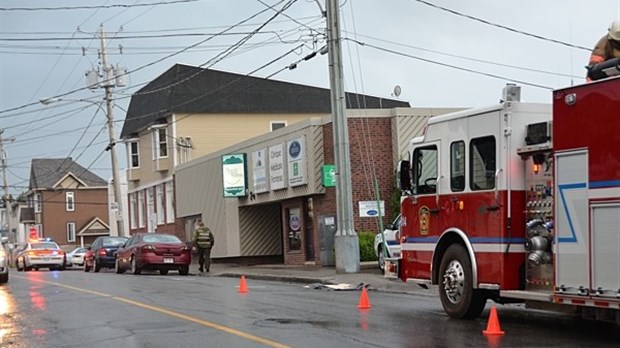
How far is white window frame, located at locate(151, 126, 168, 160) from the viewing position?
4581cm

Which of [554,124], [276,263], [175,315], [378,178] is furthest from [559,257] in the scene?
[276,263]

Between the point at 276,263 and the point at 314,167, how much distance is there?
25.7 feet

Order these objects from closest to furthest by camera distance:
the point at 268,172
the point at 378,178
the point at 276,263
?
1. the point at 378,178
2. the point at 268,172
3. the point at 276,263

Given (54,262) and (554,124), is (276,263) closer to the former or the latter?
(54,262)

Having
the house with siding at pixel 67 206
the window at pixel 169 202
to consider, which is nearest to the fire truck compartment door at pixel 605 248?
the window at pixel 169 202

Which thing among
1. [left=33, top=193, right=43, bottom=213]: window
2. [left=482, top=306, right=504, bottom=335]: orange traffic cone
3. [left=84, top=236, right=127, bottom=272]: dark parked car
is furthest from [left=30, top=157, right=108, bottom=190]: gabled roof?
[left=482, top=306, right=504, bottom=335]: orange traffic cone

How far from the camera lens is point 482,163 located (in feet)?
39.6

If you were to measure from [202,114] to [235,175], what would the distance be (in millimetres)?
10850

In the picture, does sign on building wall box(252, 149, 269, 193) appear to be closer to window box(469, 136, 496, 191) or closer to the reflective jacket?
the reflective jacket

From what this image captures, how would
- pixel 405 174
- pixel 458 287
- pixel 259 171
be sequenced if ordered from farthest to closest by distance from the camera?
pixel 259 171 → pixel 405 174 → pixel 458 287

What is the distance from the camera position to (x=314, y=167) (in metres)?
29.1

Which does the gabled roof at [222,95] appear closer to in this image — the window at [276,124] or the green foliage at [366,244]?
the window at [276,124]

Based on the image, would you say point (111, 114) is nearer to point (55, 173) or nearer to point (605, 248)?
point (605, 248)

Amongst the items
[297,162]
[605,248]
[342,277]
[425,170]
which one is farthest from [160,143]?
[605,248]
